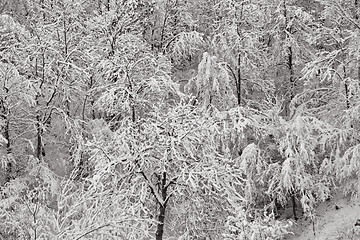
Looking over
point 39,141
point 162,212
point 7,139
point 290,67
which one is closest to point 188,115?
point 162,212

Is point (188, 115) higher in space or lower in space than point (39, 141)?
higher

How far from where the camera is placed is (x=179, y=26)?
27.8 metres

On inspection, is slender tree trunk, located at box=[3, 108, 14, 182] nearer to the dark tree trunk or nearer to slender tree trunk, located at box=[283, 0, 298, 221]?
the dark tree trunk

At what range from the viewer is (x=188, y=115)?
1574 cm

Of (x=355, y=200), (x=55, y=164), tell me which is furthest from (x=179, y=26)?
(x=355, y=200)

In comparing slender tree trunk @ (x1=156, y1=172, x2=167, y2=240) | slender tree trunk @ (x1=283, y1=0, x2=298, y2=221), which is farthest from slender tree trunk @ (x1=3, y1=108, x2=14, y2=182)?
slender tree trunk @ (x1=283, y1=0, x2=298, y2=221)

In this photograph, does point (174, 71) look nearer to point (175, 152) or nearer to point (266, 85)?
point (266, 85)

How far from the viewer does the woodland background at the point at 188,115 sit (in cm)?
1634

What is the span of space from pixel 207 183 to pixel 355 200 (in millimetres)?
8366

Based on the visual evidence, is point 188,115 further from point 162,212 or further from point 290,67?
point 290,67

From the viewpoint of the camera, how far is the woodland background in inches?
643

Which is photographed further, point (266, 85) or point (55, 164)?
point (266, 85)

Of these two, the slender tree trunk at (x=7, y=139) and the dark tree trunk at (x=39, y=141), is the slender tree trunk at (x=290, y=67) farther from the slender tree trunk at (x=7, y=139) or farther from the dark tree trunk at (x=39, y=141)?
the slender tree trunk at (x=7, y=139)

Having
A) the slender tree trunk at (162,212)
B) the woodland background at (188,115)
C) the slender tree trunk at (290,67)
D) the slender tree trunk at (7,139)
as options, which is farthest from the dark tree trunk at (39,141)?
the slender tree trunk at (290,67)
